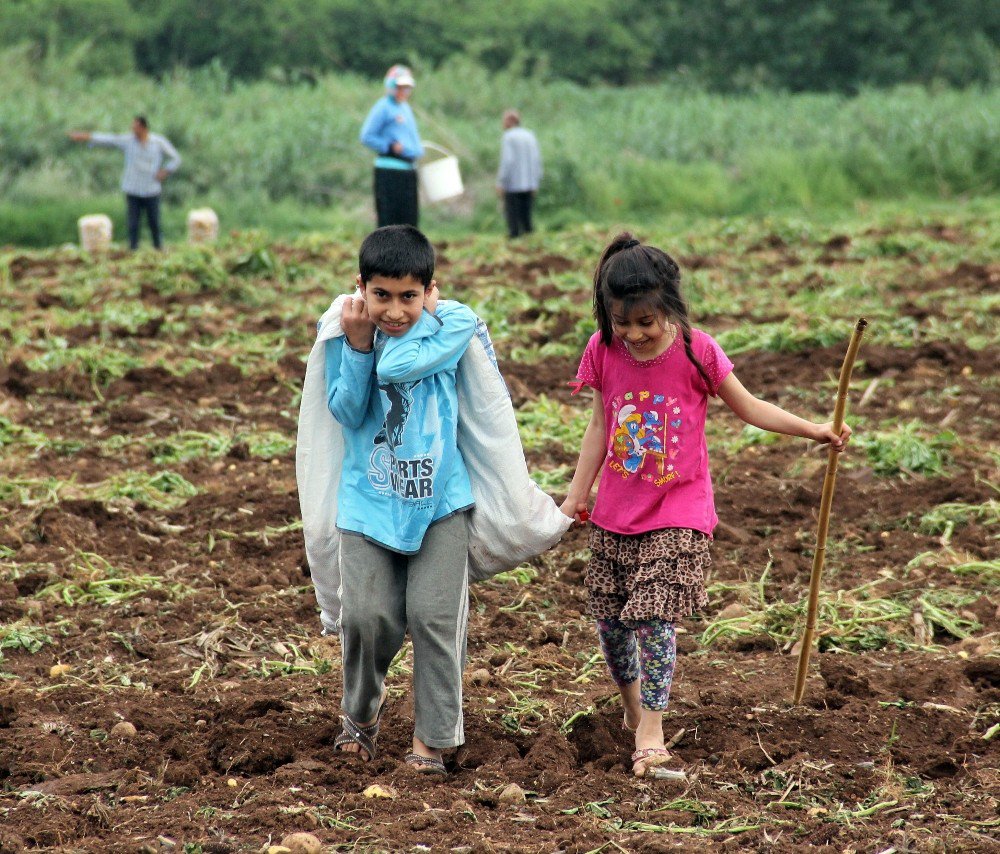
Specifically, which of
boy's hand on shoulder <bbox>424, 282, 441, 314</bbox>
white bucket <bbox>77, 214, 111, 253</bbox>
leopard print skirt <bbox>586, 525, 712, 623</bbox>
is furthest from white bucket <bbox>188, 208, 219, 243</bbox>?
leopard print skirt <bbox>586, 525, 712, 623</bbox>

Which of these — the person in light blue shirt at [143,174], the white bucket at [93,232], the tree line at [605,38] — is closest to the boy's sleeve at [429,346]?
the person in light blue shirt at [143,174]

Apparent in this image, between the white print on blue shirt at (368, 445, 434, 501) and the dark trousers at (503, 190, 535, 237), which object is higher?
the dark trousers at (503, 190, 535, 237)

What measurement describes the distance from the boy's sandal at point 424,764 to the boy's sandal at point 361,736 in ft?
0.43

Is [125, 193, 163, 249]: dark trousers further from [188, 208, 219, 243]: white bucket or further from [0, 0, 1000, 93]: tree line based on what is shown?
[0, 0, 1000, 93]: tree line

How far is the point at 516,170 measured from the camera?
53.2 feet

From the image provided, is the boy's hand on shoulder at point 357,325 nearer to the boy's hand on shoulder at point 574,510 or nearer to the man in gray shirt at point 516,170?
the boy's hand on shoulder at point 574,510

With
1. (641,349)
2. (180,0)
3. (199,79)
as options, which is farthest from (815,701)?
(180,0)

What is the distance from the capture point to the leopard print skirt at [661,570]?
135 inches

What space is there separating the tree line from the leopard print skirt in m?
34.6

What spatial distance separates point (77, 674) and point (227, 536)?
55.8 inches

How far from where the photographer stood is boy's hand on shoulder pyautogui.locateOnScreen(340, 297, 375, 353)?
330 cm

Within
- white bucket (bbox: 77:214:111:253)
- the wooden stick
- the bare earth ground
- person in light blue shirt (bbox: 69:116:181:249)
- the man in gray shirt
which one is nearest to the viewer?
the bare earth ground

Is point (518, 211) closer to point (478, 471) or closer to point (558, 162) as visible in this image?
point (558, 162)

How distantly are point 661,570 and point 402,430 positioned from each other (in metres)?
0.76
